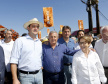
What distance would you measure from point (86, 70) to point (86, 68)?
43mm

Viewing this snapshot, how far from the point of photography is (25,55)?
221 cm

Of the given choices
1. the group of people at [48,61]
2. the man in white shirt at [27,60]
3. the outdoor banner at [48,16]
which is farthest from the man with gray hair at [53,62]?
the outdoor banner at [48,16]

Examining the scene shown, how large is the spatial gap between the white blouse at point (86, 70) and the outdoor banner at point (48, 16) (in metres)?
6.31

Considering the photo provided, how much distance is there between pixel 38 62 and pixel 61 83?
931mm

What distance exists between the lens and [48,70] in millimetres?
2562

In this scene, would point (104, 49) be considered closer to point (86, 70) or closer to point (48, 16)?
point (86, 70)

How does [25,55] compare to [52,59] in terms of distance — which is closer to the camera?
[25,55]

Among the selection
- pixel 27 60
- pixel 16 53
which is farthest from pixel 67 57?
pixel 16 53

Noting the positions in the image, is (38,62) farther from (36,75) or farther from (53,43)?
(53,43)

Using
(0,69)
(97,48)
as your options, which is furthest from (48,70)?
(97,48)

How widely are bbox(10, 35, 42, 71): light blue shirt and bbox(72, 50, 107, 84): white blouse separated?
2.81 feet

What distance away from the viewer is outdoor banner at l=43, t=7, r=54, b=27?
830cm

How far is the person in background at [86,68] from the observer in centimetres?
221

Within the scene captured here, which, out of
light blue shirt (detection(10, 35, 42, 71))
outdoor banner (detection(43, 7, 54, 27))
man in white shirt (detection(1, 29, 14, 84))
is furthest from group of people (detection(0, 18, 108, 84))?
outdoor banner (detection(43, 7, 54, 27))
